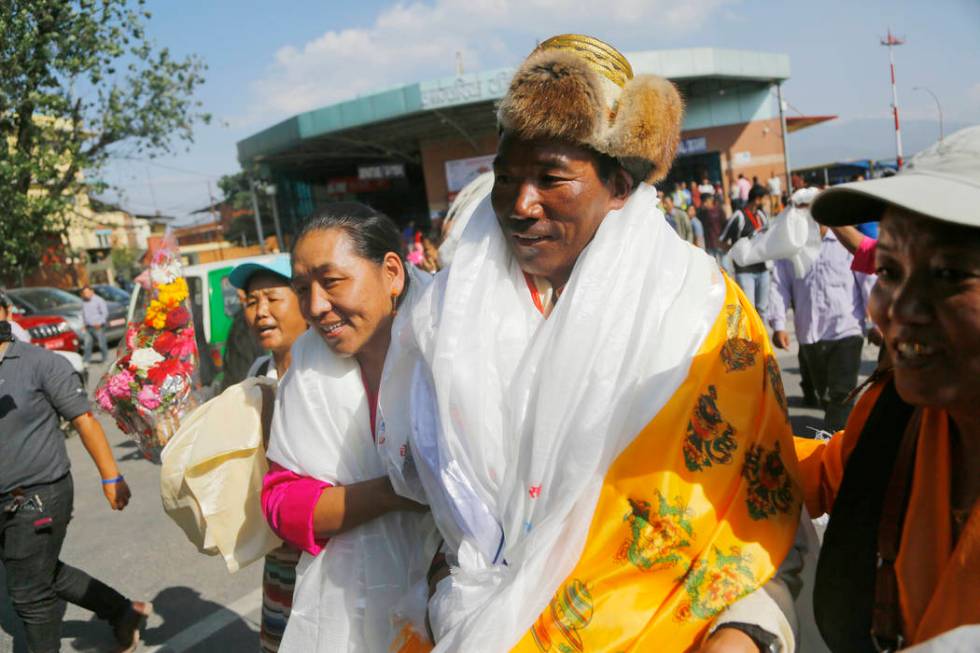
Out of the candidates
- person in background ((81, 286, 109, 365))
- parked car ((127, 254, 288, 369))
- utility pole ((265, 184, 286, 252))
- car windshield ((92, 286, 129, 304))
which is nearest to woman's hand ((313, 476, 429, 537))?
parked car ((127, 254, 288, 369))

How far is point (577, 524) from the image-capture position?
1326mm

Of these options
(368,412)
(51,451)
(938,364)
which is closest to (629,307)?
(938,364)

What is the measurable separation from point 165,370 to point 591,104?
99.4 inches

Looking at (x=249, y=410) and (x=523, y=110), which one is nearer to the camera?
(x=523, y=110)

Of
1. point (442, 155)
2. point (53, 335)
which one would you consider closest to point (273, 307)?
point (53, 335)

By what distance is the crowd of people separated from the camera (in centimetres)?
107

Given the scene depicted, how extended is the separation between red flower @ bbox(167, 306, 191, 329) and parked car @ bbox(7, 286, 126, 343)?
497 inches

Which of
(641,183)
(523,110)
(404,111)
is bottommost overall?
(641,183)

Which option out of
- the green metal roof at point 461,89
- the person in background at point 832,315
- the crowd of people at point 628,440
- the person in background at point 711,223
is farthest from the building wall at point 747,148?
the crowd of people at point 628,440

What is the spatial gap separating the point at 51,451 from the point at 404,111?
1897cm

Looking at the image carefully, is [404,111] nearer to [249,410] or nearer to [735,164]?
[735,164]

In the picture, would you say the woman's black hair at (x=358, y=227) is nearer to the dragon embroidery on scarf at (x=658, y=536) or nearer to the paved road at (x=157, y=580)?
the dragon embroidery on scarf at (x=658, y=536)

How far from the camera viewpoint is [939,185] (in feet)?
3.18

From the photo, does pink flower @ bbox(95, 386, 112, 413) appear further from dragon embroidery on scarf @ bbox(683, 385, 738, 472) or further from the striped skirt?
dragon embroidery on scarf @ bbox(683, 385, 738, 472)
